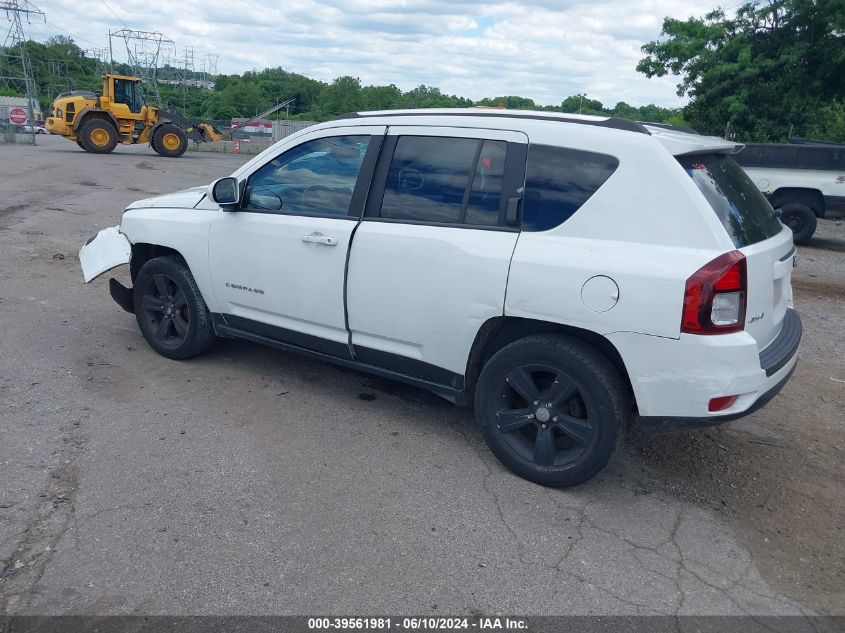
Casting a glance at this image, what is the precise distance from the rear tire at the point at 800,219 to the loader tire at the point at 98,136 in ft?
75.5

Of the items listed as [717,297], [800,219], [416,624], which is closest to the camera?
[416,624]

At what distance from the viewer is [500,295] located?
3.74 meters

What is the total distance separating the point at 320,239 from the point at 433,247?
2.64 feet

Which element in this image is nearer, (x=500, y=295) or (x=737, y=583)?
(x=737, y=583)

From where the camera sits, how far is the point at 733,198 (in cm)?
371

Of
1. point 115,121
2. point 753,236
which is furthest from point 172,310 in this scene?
point 115,121

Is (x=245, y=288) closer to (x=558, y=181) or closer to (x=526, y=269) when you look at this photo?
(x=526, y=269)

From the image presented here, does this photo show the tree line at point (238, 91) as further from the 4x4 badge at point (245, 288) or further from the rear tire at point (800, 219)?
the 4x4 badge at point (245, 288)

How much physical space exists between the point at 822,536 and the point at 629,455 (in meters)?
1.10

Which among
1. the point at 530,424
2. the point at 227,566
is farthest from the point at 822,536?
the point at 227,566

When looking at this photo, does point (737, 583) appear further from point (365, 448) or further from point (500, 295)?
point (365, 448)

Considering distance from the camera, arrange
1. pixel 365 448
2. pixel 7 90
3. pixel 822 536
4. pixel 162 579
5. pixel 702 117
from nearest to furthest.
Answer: pixel 162 579 < pixel 822 536 < pixel 365 448 < pixel 702 117 < pixel 7 90

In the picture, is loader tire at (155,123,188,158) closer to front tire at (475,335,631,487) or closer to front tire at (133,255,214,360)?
front tire at (133,255,214,360)

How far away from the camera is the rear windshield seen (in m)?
3.48
